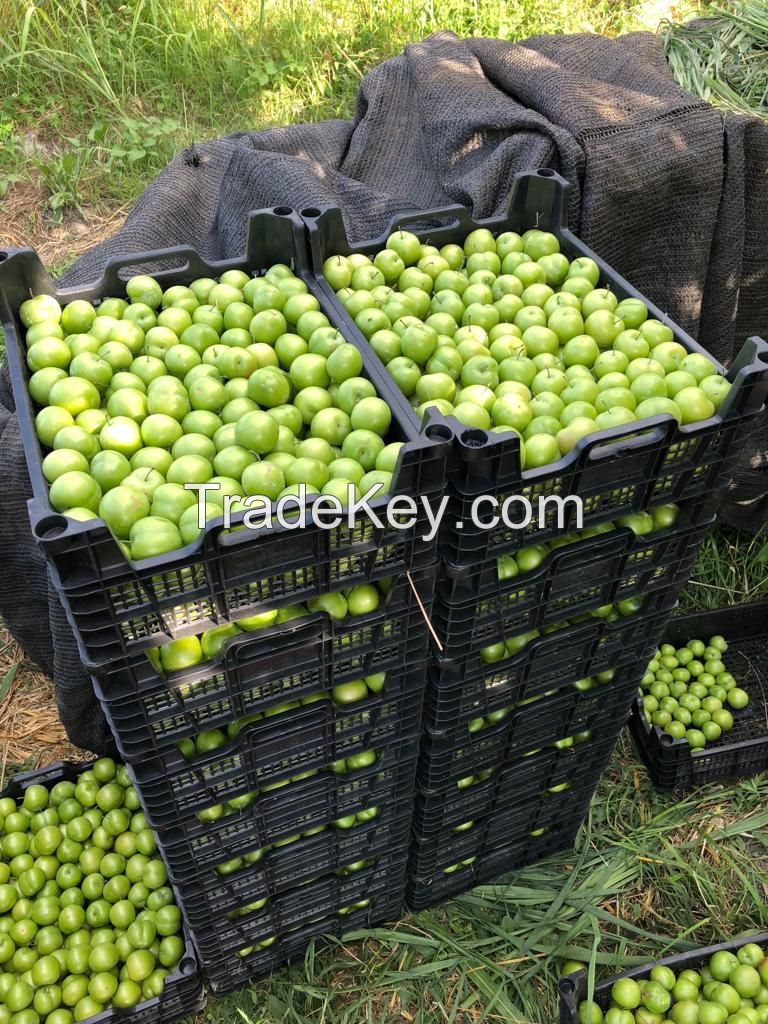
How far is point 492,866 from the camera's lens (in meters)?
2.83

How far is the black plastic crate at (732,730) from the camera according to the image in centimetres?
310

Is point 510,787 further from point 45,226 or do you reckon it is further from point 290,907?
point 45,226

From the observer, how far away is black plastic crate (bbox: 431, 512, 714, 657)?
1.83 m

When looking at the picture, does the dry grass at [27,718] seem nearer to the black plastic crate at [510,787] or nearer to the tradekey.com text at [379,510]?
the black plastic crate at [510,787]

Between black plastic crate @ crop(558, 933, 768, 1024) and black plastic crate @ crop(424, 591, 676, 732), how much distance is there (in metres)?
0.90

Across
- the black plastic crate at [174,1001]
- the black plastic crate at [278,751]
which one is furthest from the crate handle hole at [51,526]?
the black plastic crate at [174,1001]

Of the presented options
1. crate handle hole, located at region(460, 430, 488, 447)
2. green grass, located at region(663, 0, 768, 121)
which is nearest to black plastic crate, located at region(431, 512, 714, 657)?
crate handle hole, located at region(460, 430, 488, 447)

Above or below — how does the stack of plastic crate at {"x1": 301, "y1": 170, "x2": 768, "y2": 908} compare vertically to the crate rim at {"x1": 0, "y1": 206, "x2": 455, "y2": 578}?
below

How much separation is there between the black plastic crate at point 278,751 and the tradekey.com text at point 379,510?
0.44 metres

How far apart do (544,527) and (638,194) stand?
1891 millimetres

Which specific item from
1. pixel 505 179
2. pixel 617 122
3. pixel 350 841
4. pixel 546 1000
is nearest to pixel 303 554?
pixel 350 841

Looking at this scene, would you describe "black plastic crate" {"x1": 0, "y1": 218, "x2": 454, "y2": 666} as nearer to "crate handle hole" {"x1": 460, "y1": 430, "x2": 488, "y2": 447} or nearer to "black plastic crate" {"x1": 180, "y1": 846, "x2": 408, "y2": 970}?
"crate handle hole" {"x1": 460, "y1": 430, "x2": 488, "y2": 447}

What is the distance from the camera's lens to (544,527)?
1.80 m

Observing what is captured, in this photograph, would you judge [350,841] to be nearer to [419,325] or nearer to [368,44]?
[419,325]
